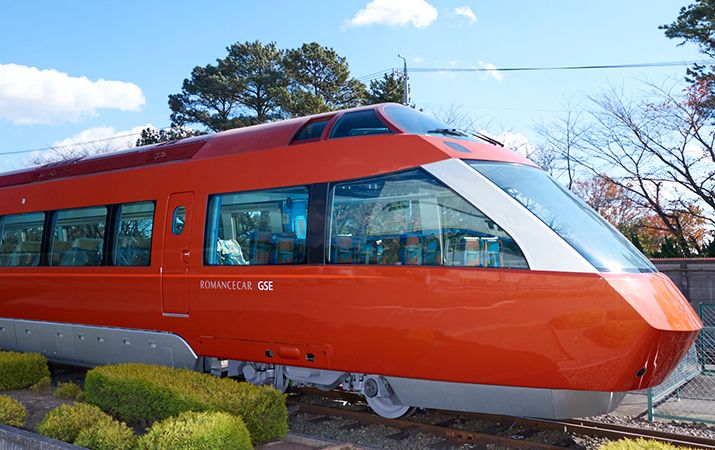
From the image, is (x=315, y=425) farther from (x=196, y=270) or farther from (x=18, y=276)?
(x=18, y=276)

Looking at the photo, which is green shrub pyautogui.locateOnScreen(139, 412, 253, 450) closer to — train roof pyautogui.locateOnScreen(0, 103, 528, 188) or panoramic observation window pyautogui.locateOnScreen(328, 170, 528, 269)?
panoramic observation window pyautogui.locateOnScreen(328, 170, 528, 269)

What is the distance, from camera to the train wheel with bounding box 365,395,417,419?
22.9 ft

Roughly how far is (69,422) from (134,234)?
123 inches

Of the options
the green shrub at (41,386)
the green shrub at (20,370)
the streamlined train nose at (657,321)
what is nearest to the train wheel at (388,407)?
the streamlined train nose at (657,321)

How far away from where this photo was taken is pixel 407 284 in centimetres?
632

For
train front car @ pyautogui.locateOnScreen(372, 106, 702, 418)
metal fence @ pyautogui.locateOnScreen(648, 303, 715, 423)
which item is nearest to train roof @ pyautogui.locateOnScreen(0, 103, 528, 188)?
train front car @ pyautogui.locateOnScreen(372, 106, 702, 418)

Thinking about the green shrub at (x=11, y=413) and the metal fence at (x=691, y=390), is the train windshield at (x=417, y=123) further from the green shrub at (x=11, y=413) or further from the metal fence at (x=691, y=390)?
the green shrub at (x=11, y=413)

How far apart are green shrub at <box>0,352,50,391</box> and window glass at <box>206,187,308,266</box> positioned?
3.25 meters

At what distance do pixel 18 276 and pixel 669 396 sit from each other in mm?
9696

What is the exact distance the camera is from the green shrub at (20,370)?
348 inches

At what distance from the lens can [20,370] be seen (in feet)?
29.5

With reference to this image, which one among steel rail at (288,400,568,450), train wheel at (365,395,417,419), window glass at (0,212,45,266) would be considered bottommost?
steel rail at (288,400,568,450)

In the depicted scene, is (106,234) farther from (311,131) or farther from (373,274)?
(373,274)

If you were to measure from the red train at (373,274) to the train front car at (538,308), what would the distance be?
1 centimetres
